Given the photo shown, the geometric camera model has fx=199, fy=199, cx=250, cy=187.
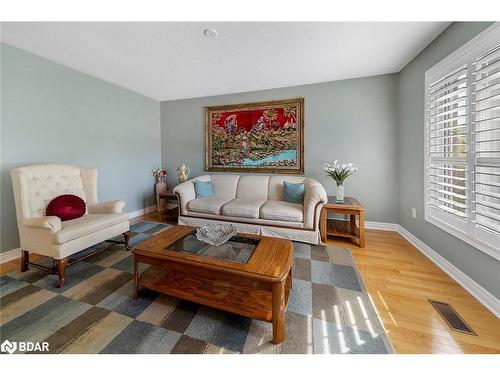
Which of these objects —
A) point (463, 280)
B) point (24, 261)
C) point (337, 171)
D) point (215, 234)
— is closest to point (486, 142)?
point (463, 280)

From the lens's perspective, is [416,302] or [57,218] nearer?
[416,302]

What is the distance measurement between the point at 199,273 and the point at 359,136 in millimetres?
3079

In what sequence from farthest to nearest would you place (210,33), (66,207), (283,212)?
(283,212)
(66,207)
(210,33)

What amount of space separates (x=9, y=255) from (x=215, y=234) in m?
2.47

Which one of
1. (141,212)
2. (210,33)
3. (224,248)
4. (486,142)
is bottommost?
(141,212)

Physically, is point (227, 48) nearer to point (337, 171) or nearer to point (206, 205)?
point (206, 205)

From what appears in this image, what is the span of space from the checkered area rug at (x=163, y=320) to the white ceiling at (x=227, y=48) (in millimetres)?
2370

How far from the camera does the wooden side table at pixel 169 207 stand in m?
3.55

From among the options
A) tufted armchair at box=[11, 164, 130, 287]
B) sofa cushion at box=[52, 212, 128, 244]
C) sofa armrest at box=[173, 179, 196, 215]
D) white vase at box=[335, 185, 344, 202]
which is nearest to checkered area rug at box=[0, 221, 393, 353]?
tufted armchair at box=[11, 164, 130, 287]

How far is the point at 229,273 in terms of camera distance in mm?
1267
